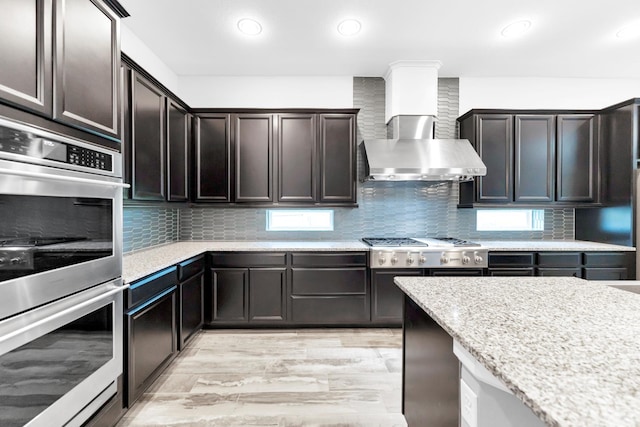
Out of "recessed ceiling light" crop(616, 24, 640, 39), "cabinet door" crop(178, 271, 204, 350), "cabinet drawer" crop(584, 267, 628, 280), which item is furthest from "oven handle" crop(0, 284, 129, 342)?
"recessed ceiling light" crop(616, 24, 640, 39)

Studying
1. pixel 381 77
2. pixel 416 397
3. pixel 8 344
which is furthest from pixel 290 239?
pixel 8 344

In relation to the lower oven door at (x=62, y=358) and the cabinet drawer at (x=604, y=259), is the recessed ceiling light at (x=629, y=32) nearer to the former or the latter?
the cabinet drawer at (x=604, y=259)

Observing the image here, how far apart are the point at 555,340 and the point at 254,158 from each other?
3.16m

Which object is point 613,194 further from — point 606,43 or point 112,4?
point 112,4

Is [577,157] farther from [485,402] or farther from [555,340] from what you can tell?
[485,402]

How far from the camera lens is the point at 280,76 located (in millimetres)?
3830

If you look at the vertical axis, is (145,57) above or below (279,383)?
above

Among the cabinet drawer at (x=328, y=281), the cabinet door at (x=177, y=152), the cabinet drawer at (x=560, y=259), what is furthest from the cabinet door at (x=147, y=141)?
the cabinet drawer at (x=560, y=259)

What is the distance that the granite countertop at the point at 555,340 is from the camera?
0.59 metres

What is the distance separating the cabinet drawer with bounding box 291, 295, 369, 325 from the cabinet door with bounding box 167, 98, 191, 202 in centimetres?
160

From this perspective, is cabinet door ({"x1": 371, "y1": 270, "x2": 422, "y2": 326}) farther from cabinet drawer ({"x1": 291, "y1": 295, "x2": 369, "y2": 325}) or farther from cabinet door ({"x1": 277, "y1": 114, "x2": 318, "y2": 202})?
cabinet door ({"x1": 277, "y1": 114, "x2": 318, "y2": 202})

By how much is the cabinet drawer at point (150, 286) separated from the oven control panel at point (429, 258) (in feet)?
6.22

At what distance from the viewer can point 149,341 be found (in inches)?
83.4

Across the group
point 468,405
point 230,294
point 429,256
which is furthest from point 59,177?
point 429,256
